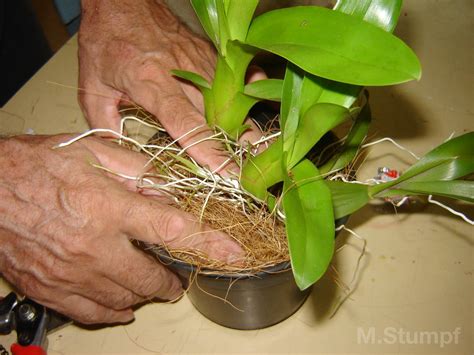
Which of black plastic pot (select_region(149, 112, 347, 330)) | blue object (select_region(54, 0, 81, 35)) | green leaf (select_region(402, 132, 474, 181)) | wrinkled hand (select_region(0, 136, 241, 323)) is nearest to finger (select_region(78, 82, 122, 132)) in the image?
wrinkled hand (select_region(0, 136, 241, 323))

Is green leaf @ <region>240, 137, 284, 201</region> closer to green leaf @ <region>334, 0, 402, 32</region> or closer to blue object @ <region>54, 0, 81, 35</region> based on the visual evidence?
green leaf @ <region>334, 0, 402, 32</region>

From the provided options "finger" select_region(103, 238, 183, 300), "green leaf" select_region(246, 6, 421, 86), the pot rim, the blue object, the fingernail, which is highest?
"green leaf" select_region(246, 6, 421, 86)

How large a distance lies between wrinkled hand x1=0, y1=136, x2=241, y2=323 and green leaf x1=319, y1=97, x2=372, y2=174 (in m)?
0.15

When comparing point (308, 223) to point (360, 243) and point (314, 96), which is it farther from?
point (360, 243)

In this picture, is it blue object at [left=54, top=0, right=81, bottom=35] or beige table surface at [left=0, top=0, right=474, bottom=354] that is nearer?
beige table surface at [left=0, top=0, right=474, bottom=354]

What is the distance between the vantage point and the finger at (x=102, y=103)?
27.6 inches

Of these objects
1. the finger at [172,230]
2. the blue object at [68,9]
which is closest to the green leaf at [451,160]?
the finger at [172,230]

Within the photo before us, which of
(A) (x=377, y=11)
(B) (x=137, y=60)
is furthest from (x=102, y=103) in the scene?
(A) (x=377, y=11)

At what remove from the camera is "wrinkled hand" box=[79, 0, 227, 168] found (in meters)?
0.63

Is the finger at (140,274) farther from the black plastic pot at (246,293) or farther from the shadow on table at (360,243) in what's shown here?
the shadow on table at (360,243)

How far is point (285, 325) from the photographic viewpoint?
2.25 feet

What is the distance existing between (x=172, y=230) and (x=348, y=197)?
0.64ft

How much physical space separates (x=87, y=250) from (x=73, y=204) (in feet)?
0.19

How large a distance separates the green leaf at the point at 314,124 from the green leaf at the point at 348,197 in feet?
0.16
